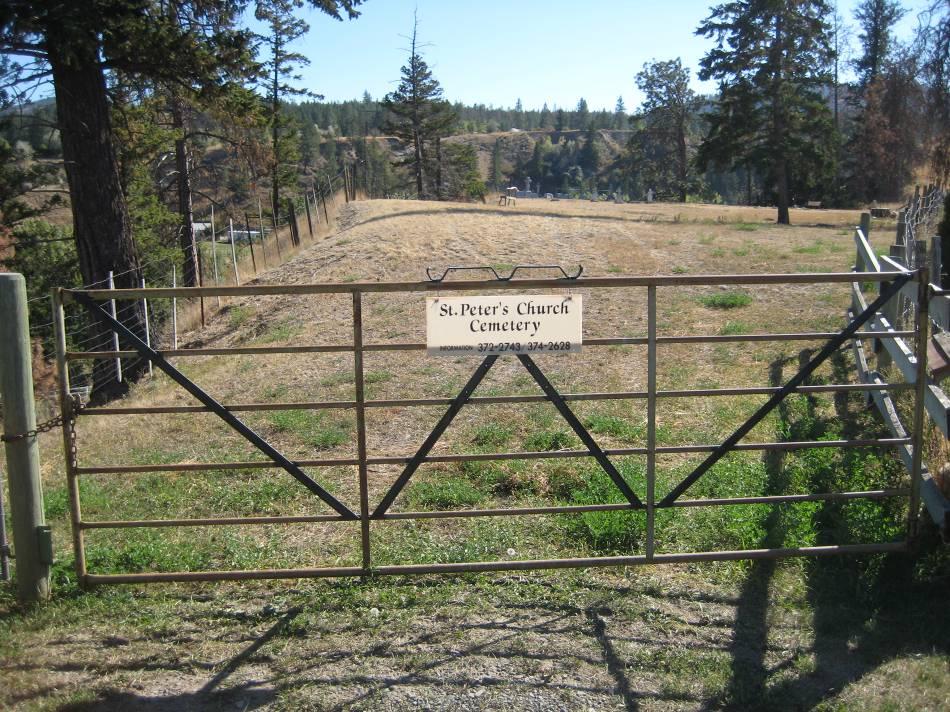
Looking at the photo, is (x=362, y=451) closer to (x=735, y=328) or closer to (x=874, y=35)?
(x=735, y=328)

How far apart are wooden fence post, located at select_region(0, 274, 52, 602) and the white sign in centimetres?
237

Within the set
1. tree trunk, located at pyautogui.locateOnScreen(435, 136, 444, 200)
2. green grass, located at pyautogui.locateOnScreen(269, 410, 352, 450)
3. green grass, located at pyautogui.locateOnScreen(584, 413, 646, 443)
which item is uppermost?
tree trunk, located at pyautogui.locateOnScreen(435, 136, 444, 200)

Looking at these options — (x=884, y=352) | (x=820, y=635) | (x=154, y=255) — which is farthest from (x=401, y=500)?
(x=154, y=255)

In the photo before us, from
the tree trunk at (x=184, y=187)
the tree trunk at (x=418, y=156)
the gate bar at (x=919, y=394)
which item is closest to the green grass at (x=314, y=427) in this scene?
the gate bar at (x=919, y=394)

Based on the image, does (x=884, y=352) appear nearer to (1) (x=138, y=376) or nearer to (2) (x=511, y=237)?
(1) (x=138, y=376)

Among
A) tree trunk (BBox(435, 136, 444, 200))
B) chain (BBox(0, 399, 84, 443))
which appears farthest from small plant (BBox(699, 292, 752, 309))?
tree trunk (BBox(435, 136, 444, 200))

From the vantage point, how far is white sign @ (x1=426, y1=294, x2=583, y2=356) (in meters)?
5.07

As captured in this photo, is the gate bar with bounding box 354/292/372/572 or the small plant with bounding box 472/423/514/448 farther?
the small plant with bounding box 472/423/514/448

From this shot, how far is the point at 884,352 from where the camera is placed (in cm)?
812

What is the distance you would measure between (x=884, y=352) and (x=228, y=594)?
20.5ft

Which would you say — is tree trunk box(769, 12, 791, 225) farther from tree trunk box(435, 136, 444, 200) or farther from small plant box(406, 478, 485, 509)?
tree trunk box(435, 136, 444, 200)

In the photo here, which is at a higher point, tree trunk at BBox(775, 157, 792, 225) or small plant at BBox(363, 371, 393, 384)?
tree trunk at BBox(775, 157, 792, 225)

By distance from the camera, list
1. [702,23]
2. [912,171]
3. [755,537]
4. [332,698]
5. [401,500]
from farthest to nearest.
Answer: [912,171]
[702,23]
[401,500]
[755,537]
[332,698]

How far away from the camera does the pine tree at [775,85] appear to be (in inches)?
1235
